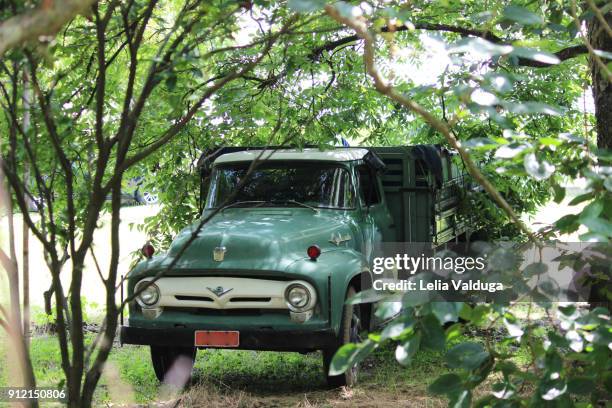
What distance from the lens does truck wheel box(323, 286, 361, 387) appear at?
6121 mm

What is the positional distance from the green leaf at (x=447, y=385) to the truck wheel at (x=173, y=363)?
174 inches

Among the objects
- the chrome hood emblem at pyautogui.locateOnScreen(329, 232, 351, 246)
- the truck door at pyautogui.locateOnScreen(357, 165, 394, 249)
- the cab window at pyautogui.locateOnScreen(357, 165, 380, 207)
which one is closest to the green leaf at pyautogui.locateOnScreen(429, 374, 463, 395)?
the chrome hood emblem at pyautogui.locateOnScreen(329, 232, 351, 246)

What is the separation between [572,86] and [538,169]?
6605mm

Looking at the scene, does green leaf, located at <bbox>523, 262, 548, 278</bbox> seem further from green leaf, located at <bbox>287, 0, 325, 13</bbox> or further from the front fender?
the front fender

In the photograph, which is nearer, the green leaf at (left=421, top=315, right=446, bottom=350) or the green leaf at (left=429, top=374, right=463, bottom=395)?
the green leaf at (left=421, top=315, right=446, bottom=350)

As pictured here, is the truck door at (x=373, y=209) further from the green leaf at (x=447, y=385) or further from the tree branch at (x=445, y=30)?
the green leaf at (x=447, y=385)

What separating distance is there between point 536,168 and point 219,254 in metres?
4.07

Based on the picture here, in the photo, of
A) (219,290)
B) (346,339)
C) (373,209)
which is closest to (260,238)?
(219,290)

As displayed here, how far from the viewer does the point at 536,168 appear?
2305mm

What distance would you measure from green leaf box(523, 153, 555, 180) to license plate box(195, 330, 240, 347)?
391 centimetres

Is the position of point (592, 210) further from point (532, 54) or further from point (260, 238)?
point (260, 238)

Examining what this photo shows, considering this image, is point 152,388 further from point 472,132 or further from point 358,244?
point 472,132

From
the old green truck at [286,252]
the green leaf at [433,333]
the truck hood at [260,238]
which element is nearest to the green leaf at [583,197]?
the green leaf at [433,333]

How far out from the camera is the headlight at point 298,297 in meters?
5.89
